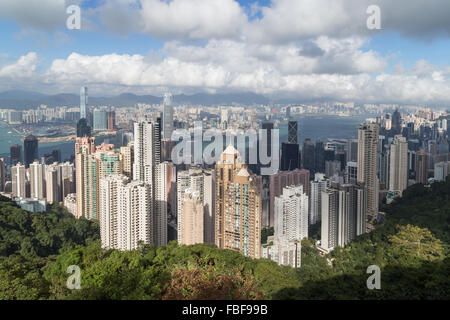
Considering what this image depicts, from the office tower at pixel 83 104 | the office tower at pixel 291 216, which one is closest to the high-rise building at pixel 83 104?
the office tower at pixel 83 104

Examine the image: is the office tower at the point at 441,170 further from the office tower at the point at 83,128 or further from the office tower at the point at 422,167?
the office tower at the point at 83,128

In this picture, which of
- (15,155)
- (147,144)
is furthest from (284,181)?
(15,155)

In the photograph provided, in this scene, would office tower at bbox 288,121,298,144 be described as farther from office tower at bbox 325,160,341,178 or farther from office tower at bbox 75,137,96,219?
office tower at bbox 75,137,96,219

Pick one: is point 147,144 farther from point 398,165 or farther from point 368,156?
point 398,165

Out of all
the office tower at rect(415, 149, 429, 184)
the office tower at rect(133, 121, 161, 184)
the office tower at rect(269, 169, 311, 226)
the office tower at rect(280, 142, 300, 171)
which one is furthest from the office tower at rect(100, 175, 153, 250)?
the office tower at rect(415, 149, 429, 184)
